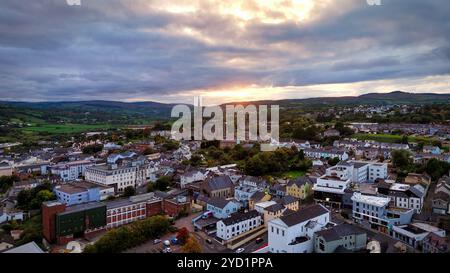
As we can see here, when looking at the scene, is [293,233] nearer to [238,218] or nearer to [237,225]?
[237,225]

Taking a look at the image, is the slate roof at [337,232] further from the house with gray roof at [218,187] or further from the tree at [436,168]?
the tree at [436,168]

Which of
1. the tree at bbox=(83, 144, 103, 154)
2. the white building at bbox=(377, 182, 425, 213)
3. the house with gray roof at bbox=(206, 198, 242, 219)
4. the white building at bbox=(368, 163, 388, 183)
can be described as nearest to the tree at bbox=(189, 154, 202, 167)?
the house with gray roof at bbox=(206, 198, 242, 219)

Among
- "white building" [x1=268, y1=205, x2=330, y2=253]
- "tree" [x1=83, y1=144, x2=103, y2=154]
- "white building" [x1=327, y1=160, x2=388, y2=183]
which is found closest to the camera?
"white building" [x1=268, y1=205, x2=330, y2=253]

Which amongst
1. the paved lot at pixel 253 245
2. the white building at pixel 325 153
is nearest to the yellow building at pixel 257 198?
the paved lot at pixel 253 245

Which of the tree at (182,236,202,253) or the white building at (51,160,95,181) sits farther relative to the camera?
the white building at (51,160,95,181)

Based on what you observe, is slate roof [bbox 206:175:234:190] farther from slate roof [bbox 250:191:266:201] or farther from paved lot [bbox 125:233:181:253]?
paved lot [bbox 125:233:181:253]

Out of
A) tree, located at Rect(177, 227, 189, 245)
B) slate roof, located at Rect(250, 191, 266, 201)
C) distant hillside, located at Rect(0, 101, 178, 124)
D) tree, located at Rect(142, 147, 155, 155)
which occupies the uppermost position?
distant hillside, located at Rect(0, 101, 178, 124)
